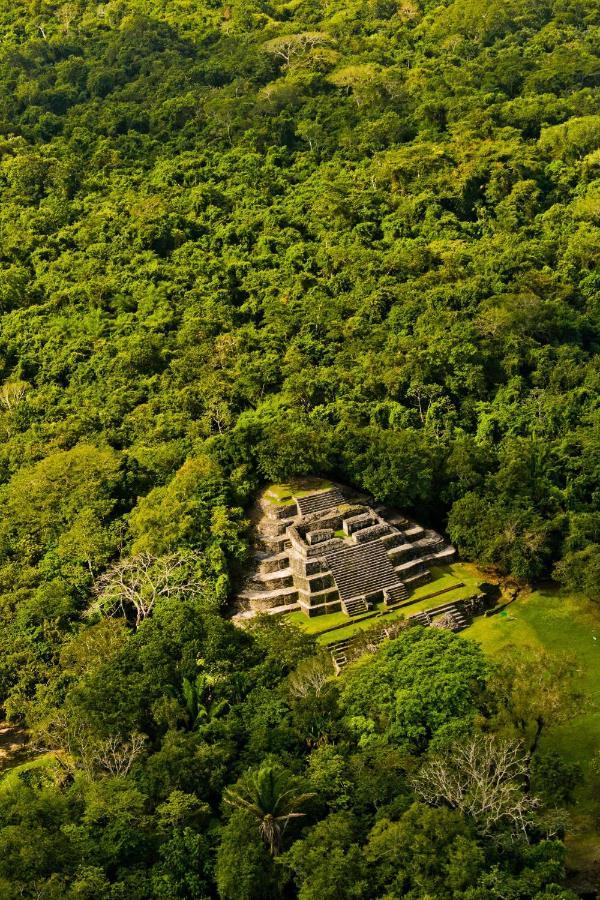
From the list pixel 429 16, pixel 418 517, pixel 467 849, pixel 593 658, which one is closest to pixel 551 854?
pixel 467 849

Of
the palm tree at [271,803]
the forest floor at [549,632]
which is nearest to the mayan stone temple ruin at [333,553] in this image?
the forest floor at [549,632]

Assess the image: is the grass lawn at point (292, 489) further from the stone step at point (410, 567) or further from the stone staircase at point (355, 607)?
the stone staircase at point (355, 607)

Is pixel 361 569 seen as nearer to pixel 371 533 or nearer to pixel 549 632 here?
pixel 371 533

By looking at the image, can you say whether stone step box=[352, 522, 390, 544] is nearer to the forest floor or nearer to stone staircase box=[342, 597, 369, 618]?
the forest floor

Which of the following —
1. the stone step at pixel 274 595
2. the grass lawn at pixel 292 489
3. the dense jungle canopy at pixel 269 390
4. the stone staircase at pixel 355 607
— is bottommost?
the stone staircase at pixel 355 607

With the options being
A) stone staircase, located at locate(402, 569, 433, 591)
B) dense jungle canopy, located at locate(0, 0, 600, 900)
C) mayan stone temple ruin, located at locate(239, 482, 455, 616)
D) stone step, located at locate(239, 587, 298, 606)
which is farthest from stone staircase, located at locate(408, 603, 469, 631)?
stone step, located at locate(239, 587, 298, 606)

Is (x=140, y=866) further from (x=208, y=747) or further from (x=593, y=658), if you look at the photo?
(x=593, y=658)
